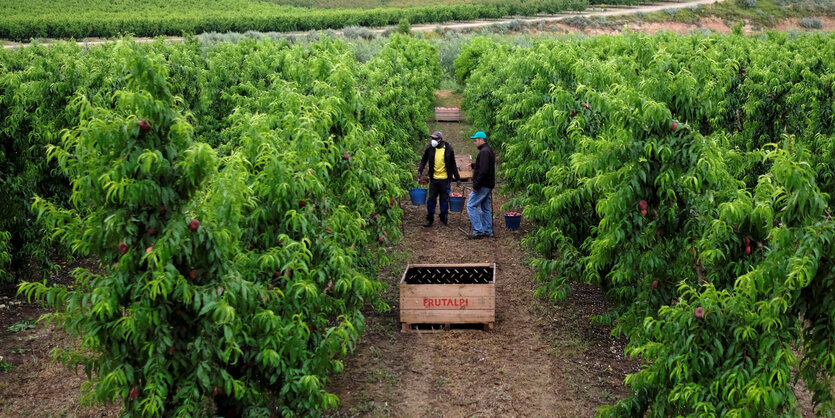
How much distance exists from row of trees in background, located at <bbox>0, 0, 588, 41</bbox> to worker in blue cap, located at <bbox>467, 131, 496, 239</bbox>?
42.5 m

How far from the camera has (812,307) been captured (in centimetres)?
545

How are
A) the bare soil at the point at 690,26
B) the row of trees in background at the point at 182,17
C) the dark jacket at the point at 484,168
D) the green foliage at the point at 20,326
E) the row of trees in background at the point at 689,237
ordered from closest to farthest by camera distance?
the row of trees in background at the point at 689,237 → the green foliage at the point at 20,326 → the dark jacket at the point at 484,168 → the row of trees in background at the point at 182,17 → the bare soil at the point at 690,26

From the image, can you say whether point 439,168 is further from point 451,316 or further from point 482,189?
point 451,316

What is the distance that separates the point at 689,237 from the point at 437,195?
8.54 metres

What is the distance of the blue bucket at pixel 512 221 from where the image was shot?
15223mm

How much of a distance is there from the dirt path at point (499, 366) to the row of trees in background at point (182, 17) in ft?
152

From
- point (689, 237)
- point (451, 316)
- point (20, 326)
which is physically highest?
point (689, 237)

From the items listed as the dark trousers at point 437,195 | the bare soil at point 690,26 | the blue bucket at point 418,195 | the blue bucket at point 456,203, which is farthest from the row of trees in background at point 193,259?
the bare soil at point 690,26

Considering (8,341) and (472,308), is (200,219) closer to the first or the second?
(472,308)

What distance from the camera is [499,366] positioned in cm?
938

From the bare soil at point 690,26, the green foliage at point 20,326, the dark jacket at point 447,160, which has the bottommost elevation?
the bare soil at point 690,26

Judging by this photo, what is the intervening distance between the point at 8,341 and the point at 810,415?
10.0m

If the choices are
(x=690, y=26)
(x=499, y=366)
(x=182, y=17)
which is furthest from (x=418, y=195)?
(x=690, y=26)

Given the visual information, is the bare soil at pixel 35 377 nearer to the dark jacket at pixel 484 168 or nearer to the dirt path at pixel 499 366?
the dirt path at pixel 499 366
